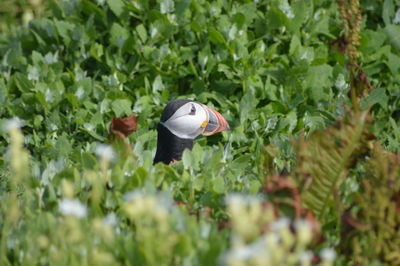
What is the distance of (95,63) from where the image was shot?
5.01m

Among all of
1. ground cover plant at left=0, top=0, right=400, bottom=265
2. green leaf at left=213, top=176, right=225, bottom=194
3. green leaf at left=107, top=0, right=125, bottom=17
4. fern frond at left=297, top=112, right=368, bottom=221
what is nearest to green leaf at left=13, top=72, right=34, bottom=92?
ground cover plant at left=0, top=0, right=400, bottom=265

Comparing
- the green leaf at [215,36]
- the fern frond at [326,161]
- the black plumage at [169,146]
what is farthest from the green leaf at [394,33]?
the fern frond at [326,161]

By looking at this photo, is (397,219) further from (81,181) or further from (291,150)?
(291,150)

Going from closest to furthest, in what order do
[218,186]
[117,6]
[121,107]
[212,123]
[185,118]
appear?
[218,186] < [185,118] < [212,123] < [121,107] < [117,6]

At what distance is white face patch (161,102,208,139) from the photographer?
3.69 meters

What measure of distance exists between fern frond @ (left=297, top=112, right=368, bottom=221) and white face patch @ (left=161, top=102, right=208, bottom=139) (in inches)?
47.8

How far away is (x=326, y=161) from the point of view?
2.51 meters

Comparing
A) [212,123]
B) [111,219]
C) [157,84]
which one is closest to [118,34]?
[157,84]

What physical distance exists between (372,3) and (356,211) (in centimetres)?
307

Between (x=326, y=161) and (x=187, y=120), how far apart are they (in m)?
1.28

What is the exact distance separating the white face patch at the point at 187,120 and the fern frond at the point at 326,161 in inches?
47.8

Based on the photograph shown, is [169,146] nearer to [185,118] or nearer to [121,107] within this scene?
[185,118]

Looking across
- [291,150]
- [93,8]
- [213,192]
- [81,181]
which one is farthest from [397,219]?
[93,8]

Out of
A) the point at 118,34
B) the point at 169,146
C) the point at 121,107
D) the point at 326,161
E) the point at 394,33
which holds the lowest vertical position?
the point at 121,107
